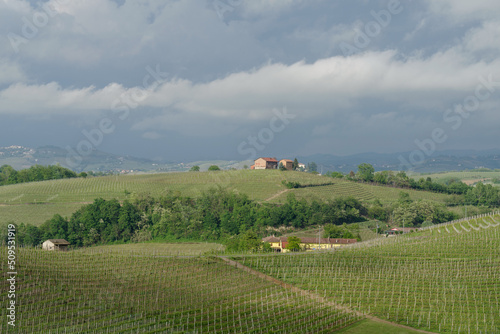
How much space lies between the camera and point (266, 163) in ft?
500

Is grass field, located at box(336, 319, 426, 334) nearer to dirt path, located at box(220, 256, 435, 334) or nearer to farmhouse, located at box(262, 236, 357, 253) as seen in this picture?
dirt path, located at box(220, 256, 435, 334)

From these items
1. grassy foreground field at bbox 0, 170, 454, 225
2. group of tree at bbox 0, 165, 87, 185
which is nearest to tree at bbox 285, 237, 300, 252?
grassy foreground field at bbox 0, 170, 454, 225

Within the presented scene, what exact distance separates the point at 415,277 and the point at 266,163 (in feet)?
345

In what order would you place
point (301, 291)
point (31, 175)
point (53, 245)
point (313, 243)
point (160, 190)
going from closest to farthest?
1. point (301, 291)
2. point (53, 245)
3. point (313, 243)
4. point (160, 190)
5. point (31, 175)

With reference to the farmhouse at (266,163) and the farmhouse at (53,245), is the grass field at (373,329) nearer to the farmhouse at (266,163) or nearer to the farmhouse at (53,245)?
the farmhouse at (53,245)

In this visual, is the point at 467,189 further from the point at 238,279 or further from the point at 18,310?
A: the point at 18,310

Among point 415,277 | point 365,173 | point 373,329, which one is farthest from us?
point 365,173

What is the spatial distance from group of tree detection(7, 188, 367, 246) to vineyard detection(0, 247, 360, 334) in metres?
37.6

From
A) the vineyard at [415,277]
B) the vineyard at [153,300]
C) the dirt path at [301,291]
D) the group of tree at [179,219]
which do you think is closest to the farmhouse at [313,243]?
the vineyard at [415,277]

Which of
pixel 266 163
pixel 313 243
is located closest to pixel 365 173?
pixel 266 163

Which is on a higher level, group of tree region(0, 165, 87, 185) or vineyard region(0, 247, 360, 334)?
group of tree region(0, 165, 87, 185)

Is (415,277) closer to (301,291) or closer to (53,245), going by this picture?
(301,291)

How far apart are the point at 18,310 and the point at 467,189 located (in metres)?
125

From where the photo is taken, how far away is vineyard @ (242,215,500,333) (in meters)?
37.8
